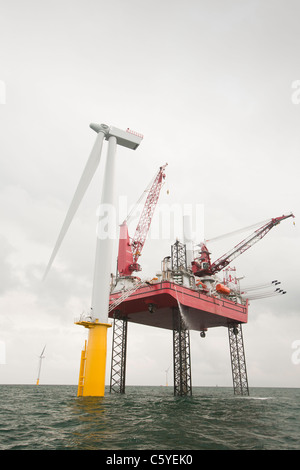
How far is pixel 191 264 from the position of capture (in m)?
40.7

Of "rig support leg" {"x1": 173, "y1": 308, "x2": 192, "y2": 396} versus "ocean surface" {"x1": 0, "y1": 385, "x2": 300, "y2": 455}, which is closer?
"ocean surface" {"x1": 0, "y1": 385, "x2": 300, "y2": 455}

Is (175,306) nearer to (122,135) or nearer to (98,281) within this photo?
(98,281)

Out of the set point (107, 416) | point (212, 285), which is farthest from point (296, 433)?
point (212, 285)

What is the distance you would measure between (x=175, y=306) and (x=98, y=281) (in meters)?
12.6

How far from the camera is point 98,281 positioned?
21469 mm

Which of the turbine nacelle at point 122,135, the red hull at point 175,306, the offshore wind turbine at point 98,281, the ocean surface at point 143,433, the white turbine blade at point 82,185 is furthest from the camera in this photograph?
the red hull at point 175,306

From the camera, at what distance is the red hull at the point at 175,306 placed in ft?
95.7

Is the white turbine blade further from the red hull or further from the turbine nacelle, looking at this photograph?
the red hull

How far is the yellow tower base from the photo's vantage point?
1978cm

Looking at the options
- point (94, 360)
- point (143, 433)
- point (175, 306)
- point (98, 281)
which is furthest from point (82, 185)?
point (175, 306)

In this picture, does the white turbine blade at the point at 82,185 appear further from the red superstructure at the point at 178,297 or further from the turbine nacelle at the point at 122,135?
the red superstructure at the point at 178,297

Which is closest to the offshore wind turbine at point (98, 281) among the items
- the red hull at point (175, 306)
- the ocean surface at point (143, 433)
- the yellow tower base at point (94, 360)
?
the yellow tower base at point (94, 360)

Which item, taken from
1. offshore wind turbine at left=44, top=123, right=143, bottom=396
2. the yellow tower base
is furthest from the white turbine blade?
the yellow tower base
